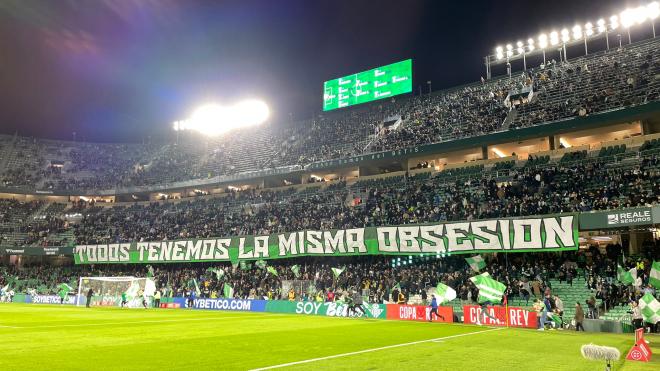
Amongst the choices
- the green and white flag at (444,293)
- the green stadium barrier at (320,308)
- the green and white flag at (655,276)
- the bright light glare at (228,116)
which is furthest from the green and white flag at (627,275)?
the bright light glare at (228,116)

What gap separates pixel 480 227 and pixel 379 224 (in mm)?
8873

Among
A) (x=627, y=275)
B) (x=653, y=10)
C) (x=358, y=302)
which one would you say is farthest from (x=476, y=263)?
(x=653, y=10)

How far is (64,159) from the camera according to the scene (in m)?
72.8

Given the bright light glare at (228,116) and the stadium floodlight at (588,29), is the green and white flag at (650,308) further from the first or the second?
the bright light glare at (228,116)

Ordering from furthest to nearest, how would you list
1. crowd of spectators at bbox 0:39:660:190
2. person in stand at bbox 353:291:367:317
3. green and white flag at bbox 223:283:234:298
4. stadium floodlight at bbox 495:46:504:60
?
stadium floodlight at bbox 495:46:504:60 < crowd of spectators at bbox 0:39:660:190 < green and white flag at bbox 223:283:234:298 < person in stand at bbox 353:291:367:317

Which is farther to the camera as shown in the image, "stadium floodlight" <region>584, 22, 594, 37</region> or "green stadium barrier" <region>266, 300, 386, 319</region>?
"stadium floodlight" <region>584, 22, 594, 37</region>

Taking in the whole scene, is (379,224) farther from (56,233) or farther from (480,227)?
(56,233)

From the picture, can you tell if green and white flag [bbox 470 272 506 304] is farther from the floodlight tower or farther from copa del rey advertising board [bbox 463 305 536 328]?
the floodlight tower

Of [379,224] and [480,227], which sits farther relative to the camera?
[379,224]

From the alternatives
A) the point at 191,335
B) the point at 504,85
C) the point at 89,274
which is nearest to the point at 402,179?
the point at 504,85

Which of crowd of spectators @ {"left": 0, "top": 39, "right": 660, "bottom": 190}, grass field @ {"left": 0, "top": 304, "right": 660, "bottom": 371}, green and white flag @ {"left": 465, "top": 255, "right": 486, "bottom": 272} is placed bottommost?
grass field @ {"left": 0, "top": 304, "right": 660, "bottom": 371}

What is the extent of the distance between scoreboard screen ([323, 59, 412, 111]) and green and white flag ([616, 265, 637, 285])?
29.1 metres

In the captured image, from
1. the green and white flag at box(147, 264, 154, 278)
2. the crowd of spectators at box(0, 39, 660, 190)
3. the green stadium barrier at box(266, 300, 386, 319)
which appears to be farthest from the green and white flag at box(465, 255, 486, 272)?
the green and white flag at box(147, 264, 154, 278)

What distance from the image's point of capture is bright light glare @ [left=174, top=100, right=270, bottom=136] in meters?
64.5
